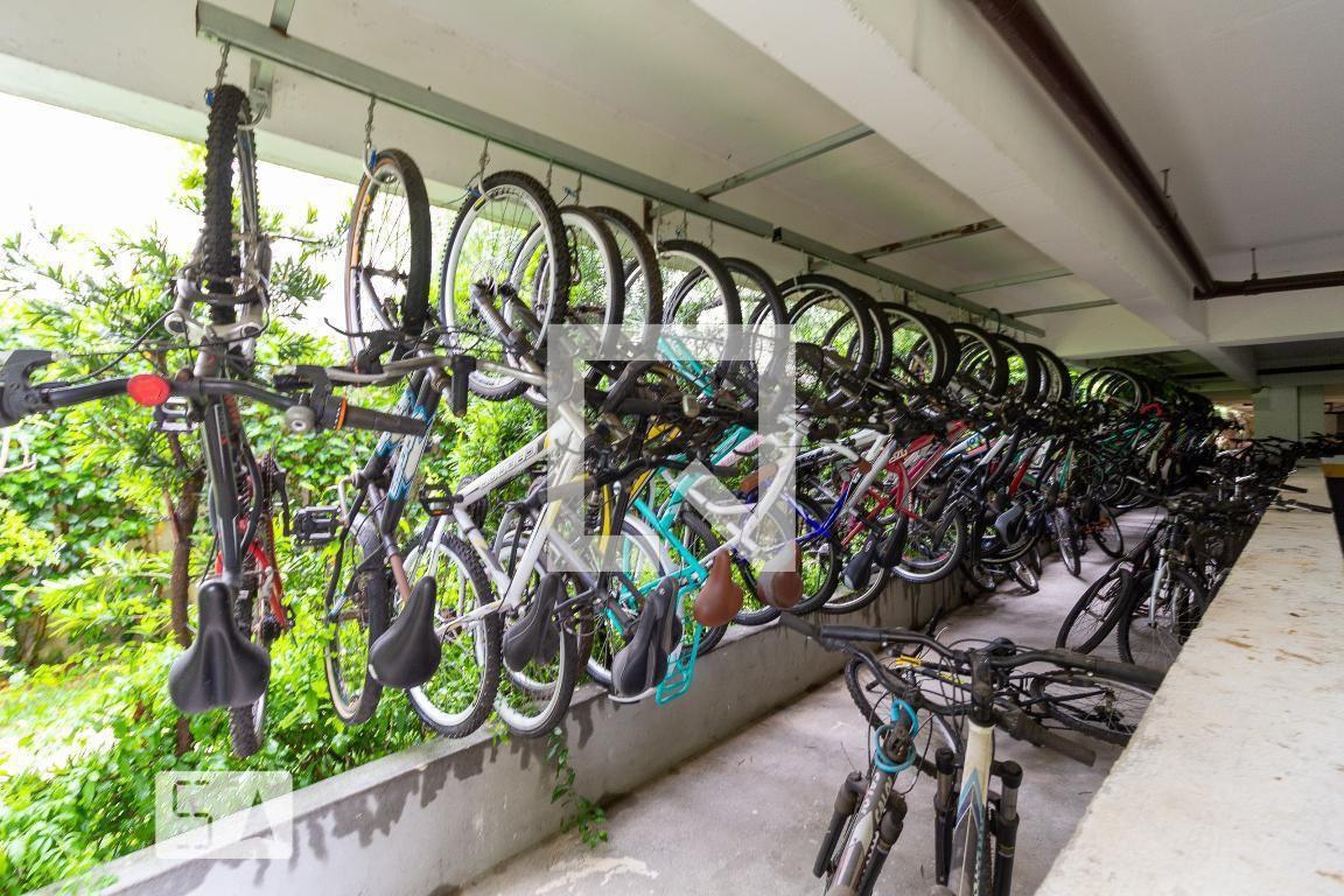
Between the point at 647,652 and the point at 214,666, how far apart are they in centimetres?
104

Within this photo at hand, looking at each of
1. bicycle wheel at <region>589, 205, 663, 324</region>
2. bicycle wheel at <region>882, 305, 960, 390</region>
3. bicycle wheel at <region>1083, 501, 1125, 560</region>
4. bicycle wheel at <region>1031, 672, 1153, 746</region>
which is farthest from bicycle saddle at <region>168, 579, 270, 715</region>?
bicycle wheel at <region>1083, 501, 1125, 560</region>

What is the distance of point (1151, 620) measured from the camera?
10.3 feet

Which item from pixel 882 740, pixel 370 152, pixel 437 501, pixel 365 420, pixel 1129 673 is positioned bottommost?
pixel 882 740

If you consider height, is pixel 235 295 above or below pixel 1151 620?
above

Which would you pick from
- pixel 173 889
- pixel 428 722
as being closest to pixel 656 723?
pixel 428 722

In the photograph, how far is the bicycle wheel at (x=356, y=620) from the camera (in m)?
1.75

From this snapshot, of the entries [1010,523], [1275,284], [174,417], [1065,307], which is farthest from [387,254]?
[1275,284]

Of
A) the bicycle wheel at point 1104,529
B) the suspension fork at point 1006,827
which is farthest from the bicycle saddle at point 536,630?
the bicycle wheel at point 1104,529

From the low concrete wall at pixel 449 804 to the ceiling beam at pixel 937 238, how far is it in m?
2.42

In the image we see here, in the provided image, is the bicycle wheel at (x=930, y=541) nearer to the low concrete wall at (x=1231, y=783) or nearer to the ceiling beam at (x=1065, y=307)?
the low concrete wall at (x=1231, y=783)

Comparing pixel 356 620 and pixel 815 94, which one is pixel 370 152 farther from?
pixel 815 94

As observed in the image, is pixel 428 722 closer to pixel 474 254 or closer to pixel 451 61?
pixel 474 254

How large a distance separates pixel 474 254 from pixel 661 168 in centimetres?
116

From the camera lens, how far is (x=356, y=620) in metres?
2.04
